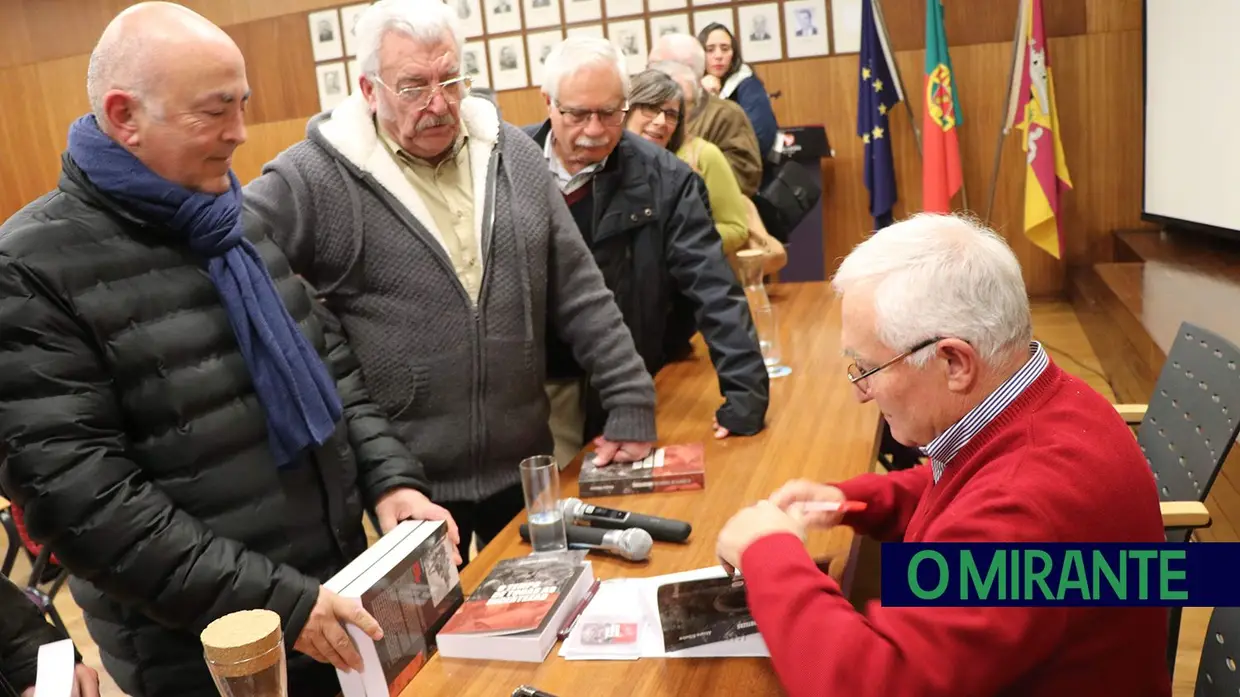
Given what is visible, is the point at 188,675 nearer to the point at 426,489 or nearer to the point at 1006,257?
the point at 426,489

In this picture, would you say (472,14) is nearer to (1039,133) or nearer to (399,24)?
(1039,133)

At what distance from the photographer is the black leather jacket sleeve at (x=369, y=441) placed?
72.0 inches

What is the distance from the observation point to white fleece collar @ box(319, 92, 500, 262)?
2020 mm

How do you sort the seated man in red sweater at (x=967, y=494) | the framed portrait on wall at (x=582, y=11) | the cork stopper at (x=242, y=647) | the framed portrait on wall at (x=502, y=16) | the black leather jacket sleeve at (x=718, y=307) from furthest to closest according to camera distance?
the framed portrait on wall at (x=502, y=16), the framed portrait on wall at (x=582, y=11), the black leather jacket sleeve at (x=718, y=307), the seated man in red sweater at (x=967, y=494), the cork stopper at (x=242, y=647)

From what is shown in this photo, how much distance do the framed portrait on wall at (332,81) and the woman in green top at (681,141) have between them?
17.2ft

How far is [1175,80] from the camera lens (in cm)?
501

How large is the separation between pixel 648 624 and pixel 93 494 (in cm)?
81

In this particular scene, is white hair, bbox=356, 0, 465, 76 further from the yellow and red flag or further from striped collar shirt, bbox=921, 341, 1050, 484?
the yellow and red flag

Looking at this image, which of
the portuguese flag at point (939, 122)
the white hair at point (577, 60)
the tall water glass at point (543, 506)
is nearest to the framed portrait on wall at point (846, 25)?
the portuguese flag at point (939, 122)

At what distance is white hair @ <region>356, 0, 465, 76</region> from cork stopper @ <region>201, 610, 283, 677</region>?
133cm

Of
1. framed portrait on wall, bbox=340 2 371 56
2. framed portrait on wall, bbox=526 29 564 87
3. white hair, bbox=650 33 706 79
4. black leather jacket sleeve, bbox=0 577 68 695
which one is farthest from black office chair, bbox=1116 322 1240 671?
framed portrait on wall, bbox=340 2 371 56

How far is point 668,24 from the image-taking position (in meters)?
6.82

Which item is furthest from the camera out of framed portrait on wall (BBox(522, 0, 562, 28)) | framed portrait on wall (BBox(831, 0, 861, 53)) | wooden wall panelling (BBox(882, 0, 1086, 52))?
framed portrait on wall (BBox(522, 0, 562, 28))

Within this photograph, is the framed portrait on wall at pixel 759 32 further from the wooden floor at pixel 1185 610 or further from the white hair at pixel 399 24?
the white hair at pixel 399 24
